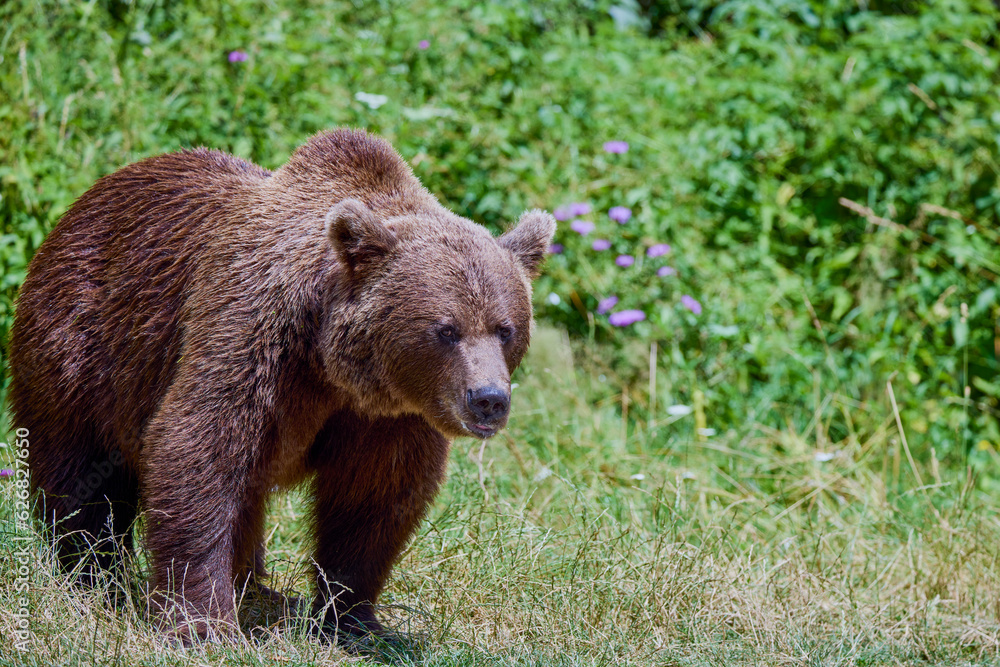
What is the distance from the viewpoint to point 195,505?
12.4 ft

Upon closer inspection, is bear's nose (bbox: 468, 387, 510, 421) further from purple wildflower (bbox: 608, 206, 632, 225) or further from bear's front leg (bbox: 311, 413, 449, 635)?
purple wildflower (bbox: 608, 206, 632, 225)

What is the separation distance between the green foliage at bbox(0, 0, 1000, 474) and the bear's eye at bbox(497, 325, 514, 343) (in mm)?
2359

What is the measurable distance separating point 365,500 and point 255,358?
2.59 feet

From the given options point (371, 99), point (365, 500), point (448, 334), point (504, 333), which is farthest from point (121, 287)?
point (371, 99)

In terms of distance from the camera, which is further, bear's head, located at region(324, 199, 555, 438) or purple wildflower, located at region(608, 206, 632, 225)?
purple wildflower, located at region(608, 206, 632, 225)

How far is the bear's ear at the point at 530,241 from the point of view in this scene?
4211mm

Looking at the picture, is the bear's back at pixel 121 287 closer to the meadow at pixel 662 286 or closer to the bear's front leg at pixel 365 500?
the meadow at pixel 662 286

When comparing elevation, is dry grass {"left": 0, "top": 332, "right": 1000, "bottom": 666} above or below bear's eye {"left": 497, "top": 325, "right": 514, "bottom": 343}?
below

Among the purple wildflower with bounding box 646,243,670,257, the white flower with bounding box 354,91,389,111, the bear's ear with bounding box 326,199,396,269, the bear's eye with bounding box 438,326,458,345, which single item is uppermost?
the bear's ear with bounding box 326,199,396,269

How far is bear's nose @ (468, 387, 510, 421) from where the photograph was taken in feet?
12.1

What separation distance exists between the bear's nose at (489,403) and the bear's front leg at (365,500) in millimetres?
525

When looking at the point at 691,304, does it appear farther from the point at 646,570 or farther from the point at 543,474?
the point at 646,570

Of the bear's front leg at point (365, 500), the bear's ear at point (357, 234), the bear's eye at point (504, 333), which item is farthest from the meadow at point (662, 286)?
the bear's ear at point (357, 234)

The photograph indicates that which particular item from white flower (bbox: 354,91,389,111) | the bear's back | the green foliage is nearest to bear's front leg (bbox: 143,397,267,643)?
the bear's back
